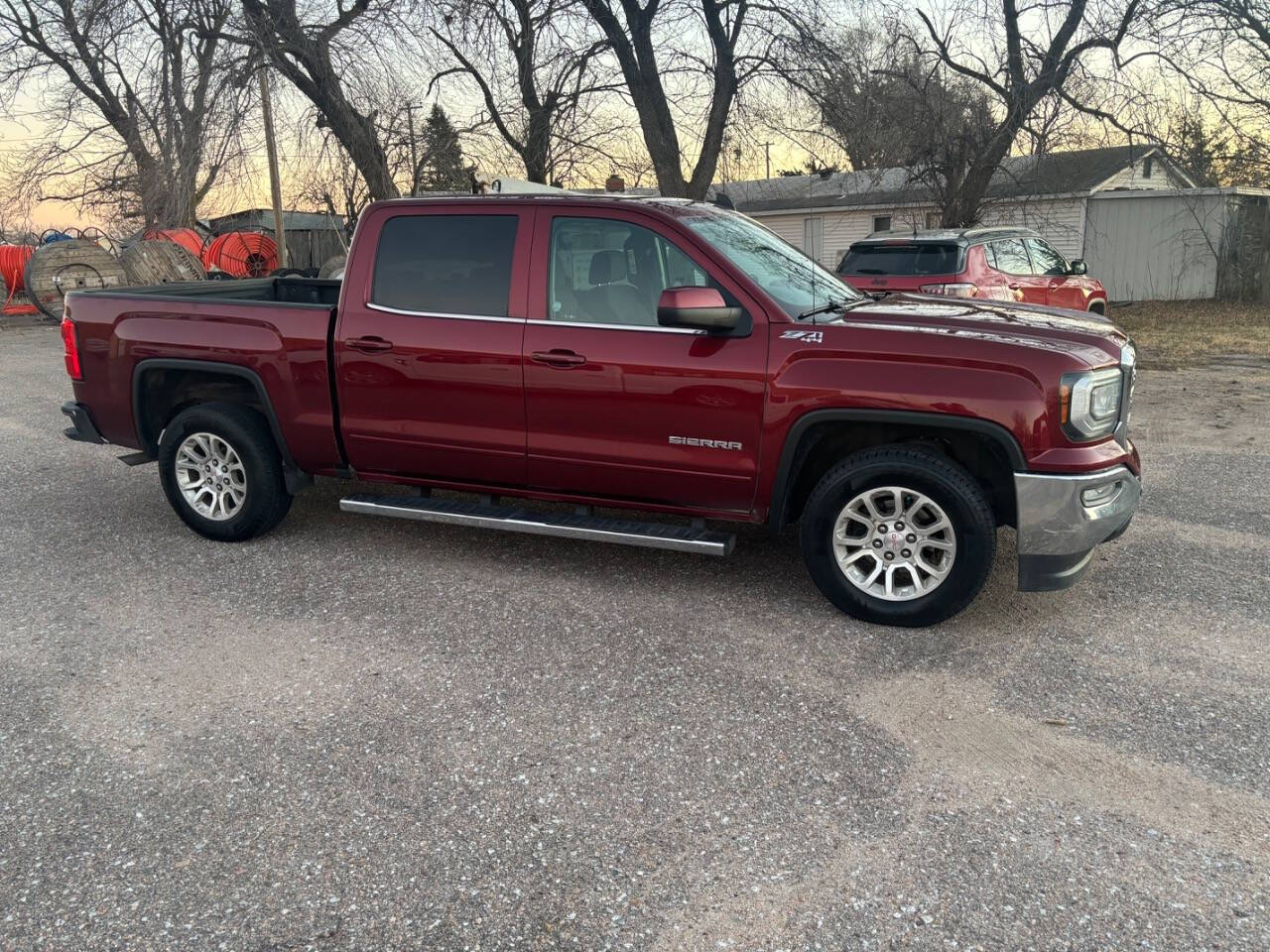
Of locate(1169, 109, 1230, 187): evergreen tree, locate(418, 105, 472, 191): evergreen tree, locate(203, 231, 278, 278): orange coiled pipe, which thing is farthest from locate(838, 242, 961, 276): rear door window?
locate(203, 231, 278, 278): orange coiled pipe

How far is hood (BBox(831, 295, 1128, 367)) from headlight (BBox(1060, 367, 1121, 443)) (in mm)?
84

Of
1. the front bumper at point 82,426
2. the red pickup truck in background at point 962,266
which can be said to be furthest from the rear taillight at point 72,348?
the red pickup truck in background at point 962,266

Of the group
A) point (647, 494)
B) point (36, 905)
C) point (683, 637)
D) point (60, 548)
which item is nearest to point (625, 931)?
point (36, 905)

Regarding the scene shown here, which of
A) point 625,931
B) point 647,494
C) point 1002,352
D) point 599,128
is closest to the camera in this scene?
point 625,931

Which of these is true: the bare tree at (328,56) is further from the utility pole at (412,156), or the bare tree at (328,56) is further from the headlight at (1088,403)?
the headlight at (1088,403)

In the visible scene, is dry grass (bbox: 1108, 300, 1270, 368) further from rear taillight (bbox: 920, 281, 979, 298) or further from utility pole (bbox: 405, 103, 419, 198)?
utility pole (bbox: 405, 103, 419, 198)

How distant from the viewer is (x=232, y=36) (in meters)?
15.0

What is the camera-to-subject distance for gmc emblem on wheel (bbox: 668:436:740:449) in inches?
186

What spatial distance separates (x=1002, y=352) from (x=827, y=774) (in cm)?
196

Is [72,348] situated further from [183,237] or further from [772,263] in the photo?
[183,237]

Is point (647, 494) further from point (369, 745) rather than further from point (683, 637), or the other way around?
point (369, 745)

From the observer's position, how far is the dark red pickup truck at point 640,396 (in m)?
4.36

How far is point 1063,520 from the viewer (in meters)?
4.26

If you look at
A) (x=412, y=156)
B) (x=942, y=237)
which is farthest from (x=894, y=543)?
(x=412, y=156)
